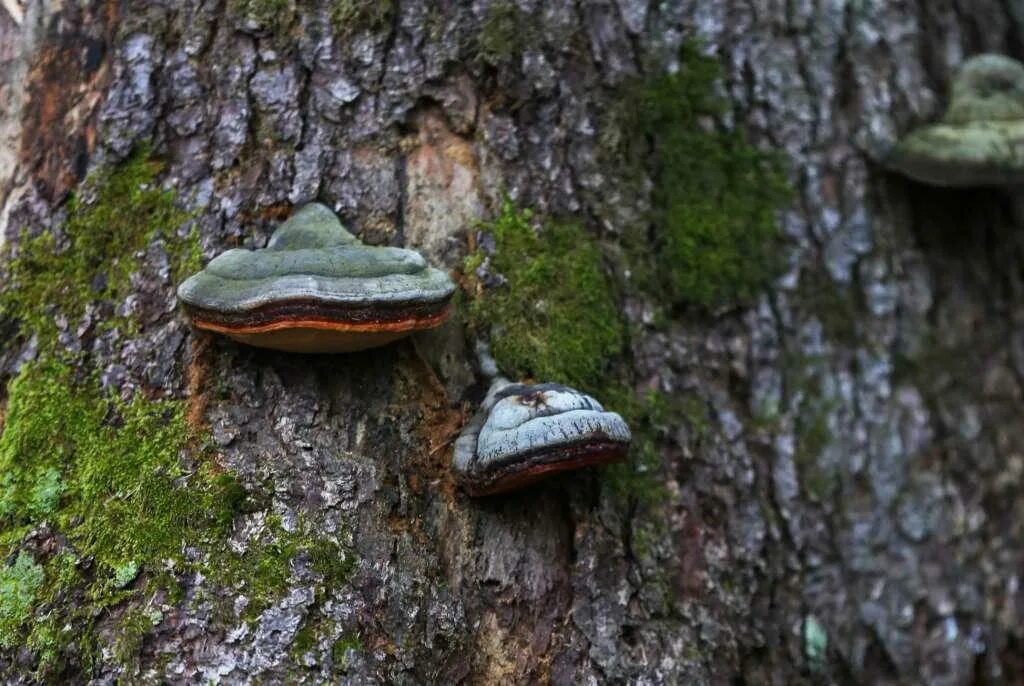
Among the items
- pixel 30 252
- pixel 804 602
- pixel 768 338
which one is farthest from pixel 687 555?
pixel 30 252

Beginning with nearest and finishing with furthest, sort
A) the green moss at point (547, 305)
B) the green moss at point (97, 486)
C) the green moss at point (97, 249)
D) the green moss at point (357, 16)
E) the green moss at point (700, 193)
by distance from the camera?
the green moss at point (97, 486) < the green moss at point (97, 249) < the green moss at point (547, 305) < the green moss at point (357, 16) < the green moss at point (700, 193)

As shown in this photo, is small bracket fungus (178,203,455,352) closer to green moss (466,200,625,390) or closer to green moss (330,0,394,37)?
→ green moss (466,200,625,390)

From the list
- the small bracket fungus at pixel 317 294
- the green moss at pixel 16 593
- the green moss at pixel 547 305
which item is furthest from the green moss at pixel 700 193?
the green moss at pixel 16 593

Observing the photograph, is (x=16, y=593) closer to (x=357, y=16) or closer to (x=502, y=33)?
(x=357, y=16)

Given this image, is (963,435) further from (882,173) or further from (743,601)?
(743,601)

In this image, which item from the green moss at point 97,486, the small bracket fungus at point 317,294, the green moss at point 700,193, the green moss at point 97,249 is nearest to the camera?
the small bracket fungus at point 317,294

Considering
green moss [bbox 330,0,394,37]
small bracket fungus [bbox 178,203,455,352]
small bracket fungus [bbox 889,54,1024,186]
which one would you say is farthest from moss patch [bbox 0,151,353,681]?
small bracket fungus [bbox 889,54,1024,186]

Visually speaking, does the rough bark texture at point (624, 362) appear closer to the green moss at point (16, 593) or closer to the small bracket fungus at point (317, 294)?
the green moss at point (16, 593)
